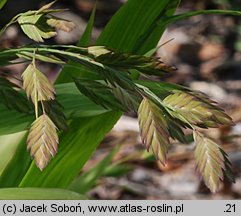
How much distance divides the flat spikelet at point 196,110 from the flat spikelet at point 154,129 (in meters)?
0.02

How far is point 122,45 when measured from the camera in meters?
1.16

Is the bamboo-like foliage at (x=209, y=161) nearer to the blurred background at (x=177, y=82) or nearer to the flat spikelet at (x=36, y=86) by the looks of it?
the flat spikelet at (x=36, y=86)

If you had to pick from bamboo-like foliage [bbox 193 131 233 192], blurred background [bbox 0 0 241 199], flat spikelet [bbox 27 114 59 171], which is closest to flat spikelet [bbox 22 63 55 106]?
flat spikelet [bbox 27 114 59 171]

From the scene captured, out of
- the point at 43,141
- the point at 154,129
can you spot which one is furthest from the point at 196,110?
the point at 43,141

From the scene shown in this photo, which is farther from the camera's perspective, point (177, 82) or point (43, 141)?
point (177, 82)

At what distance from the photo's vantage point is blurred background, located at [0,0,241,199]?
2.18 metres

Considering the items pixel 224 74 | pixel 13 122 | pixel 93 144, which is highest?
pixel 13 122

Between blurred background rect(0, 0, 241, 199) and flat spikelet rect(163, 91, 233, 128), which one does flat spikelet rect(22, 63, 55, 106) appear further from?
blurred background rect(0, 0, 241, 199)

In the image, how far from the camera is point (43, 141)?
696mm

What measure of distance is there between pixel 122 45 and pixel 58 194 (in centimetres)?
39

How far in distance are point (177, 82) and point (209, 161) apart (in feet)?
8.31

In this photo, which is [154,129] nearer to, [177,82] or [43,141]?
[43,141]
